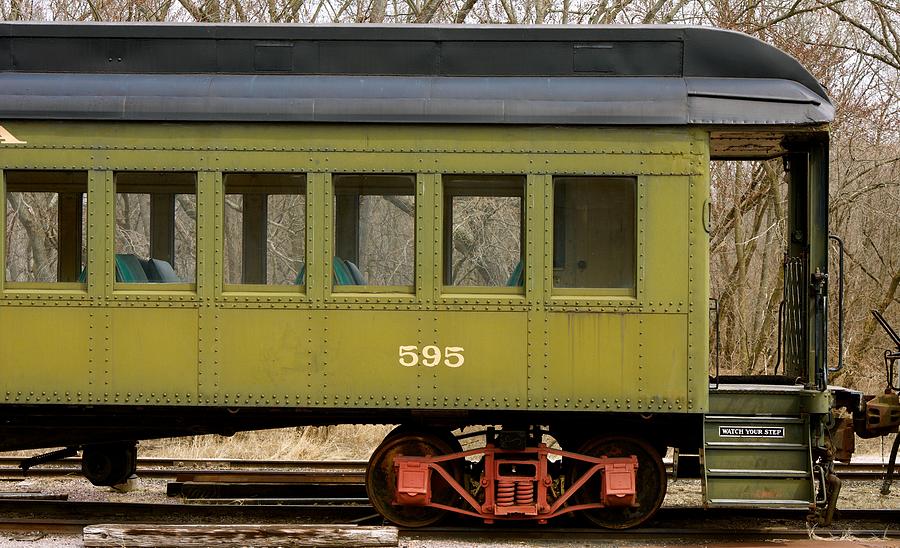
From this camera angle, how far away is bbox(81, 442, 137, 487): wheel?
8.41 meters

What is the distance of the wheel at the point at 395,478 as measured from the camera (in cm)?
787

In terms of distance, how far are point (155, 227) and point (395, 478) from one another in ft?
8.71

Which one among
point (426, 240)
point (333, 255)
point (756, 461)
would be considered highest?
point (426, 240)

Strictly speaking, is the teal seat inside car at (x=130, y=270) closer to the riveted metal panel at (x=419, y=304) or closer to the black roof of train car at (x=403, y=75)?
the riveted metal panel at (x=419, y=304)

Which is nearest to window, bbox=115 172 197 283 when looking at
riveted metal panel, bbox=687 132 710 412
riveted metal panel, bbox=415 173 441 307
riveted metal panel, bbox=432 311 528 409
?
riveted metal panel, bbox=415 173 441 307

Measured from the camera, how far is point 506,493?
304 inches

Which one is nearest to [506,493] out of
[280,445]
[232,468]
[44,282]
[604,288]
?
[604,288]

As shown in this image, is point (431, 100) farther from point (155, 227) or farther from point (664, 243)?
point (155, 227)

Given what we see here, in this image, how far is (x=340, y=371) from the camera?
7.34 m

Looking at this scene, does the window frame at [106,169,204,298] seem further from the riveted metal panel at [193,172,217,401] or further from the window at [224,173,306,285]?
the window at [224,173,306,285]

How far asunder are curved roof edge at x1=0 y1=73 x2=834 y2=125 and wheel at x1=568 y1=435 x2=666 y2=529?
2477mm

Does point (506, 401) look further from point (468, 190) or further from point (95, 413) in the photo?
point (95, 413)

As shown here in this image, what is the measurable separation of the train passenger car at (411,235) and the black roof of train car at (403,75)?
0.02 m

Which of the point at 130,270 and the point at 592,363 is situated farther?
the point at 130,270
